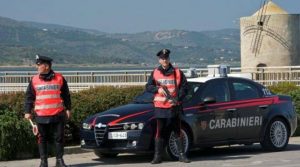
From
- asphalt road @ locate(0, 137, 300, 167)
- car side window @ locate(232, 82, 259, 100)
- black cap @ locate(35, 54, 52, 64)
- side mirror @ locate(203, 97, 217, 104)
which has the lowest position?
asphalt road @ locate(0, 137, 300, 167)

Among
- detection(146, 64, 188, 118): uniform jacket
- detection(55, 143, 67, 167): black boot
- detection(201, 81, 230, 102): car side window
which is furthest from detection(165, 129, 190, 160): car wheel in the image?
detection(55, 143, 67, 167): black boot

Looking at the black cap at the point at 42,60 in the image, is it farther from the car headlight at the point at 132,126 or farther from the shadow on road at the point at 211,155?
the shadow on road at the point at 211,155

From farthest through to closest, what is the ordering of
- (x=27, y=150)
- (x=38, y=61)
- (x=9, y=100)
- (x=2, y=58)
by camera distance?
(x=2, y=58)
(x=9, y=100)
(x=27, y=150)
(x=38, y=61)

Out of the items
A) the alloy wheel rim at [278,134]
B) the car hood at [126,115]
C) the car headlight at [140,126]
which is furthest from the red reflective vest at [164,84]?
the alloy wheel rim at [278,134]

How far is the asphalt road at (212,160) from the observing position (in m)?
13.2

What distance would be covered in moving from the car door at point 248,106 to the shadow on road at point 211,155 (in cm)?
44

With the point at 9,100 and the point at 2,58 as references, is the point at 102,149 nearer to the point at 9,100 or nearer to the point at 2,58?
the point at 9,100

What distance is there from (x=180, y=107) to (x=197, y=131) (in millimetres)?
765

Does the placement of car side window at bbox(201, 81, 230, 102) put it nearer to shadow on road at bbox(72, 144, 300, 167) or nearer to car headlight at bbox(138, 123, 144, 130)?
shadow on road at bbox(72, 144, 300, 167)

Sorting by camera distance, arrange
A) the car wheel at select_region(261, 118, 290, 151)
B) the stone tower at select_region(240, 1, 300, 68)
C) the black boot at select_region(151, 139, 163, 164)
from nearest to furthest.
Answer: the black boot at select_region(151, 139, 163, 164) < the car wheel at select_region(261, 118, 290, 151) < the stone tower at select_region(240, 1, 300, 68)

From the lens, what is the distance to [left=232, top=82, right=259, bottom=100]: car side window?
48.7 feet

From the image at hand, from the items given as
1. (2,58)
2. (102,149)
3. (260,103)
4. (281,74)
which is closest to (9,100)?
A: (102,149)

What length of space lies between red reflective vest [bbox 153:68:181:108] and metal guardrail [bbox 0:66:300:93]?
864 inches

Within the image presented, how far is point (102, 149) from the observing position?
13.5m
